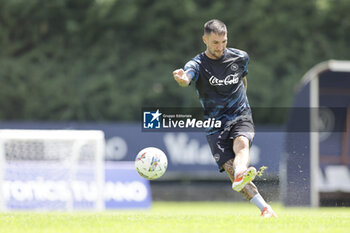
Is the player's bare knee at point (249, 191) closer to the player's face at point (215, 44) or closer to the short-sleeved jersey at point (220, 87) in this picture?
the short-sleeved jersey at point (220, 87)

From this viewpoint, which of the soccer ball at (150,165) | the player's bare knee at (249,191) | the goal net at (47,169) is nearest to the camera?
the player's bare knee at (249,191)

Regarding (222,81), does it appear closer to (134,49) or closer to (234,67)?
(234,67)

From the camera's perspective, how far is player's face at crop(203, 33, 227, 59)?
27.0 feet

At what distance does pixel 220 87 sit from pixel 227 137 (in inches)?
23.8

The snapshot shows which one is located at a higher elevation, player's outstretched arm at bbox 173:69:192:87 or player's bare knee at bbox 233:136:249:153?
player's outstretched arm at bbox 173:69:192:87

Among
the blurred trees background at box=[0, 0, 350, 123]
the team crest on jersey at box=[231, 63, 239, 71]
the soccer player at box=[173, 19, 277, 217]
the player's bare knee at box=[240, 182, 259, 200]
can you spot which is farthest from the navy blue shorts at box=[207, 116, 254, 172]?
the blurred trees background at box=[0, 0, 350, 123]

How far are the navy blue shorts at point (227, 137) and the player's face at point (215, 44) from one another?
814 millimetres

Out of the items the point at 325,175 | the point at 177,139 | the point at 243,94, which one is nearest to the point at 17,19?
the point at 177,139

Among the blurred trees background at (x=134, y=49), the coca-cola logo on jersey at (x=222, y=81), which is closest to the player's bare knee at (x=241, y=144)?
the coca-cola logo on jersey at (x=222, y=81)

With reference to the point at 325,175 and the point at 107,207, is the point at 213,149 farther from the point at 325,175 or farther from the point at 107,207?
the point at 325,175

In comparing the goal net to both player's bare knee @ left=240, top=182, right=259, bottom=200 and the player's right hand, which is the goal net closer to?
player's bare knee @ left=240, top=182, right=259, bottom=200

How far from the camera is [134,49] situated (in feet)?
80.6

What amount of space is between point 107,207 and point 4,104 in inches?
364

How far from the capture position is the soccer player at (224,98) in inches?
325
